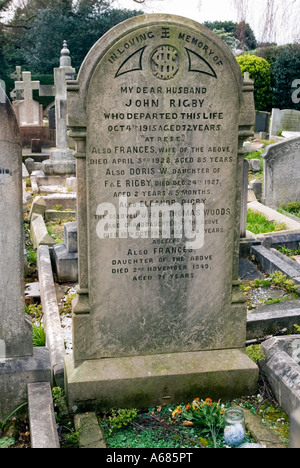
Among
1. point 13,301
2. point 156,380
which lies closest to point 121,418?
point 156,380

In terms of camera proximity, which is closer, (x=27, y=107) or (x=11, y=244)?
(x=11, y=244)

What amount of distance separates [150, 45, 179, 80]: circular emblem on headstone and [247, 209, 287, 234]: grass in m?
4.81

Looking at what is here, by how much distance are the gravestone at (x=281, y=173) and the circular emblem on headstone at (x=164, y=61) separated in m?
6.54

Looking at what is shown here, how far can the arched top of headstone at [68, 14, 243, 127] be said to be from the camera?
3.40m

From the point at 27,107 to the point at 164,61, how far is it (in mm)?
18659

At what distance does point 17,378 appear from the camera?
11.8 feet

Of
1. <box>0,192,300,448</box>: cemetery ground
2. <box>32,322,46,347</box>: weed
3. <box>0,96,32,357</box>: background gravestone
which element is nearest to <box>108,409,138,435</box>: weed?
<box>0,192,300,448</box>: cemetery ground

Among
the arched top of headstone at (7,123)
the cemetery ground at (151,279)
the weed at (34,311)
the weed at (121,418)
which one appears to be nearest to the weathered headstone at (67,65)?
the weed at (34,311)

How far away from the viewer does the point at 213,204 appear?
150 inches

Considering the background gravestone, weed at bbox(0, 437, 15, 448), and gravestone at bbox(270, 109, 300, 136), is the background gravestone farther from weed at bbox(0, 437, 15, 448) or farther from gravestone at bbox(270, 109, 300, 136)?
gravestone at bbox(270, 109, 300, 136)

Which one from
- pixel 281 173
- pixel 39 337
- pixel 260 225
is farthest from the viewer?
pixel 281 173

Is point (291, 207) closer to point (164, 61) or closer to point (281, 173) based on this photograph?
point (281, 173)

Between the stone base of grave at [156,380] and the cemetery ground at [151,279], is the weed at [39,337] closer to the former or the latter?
the cemetery ground at [151,279]
